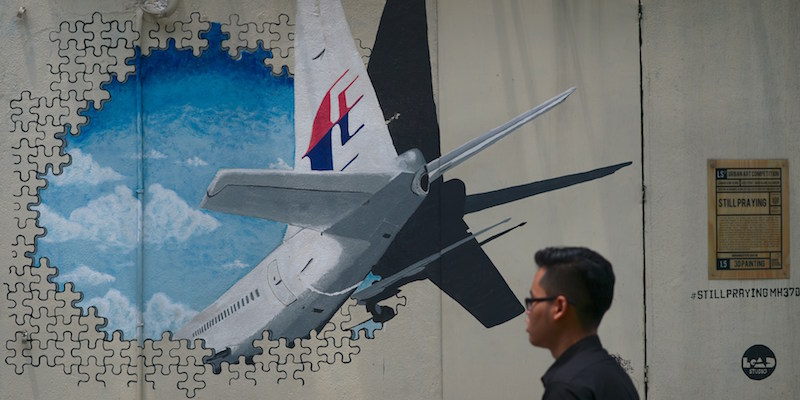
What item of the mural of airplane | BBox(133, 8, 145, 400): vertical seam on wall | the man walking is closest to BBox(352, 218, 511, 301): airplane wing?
the mural of airplane

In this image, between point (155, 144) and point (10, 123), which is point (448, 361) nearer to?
point (155, 144)

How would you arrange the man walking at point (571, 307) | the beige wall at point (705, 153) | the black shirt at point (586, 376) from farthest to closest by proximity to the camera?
the beige wall at point (705, 153) < the man walking at point (571, 307) < the black shirt at point (586, 376)

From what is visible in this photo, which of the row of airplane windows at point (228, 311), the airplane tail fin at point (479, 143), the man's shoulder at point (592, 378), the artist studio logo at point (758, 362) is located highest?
the airplane tail fin at point (479, 143)

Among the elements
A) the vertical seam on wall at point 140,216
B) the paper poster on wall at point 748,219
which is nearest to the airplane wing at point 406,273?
the vertical seam on wall at point 140,216

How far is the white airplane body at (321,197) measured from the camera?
22.5ft

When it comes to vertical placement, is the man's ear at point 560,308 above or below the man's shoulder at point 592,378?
above

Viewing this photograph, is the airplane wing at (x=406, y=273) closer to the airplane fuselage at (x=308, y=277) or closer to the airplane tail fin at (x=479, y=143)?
the airplane fuselage at (x=308, y=277)

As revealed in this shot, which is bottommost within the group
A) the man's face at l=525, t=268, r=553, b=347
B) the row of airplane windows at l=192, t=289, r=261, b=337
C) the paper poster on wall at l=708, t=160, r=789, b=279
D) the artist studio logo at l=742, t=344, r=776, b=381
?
the man's face at l=525, t=268, r=553, b=347

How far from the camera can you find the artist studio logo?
723 centimetres

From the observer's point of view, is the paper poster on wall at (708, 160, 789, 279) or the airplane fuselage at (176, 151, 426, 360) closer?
the airplane fuselage at (176, 151, 426, 360)

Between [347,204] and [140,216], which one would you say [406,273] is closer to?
[347,204]

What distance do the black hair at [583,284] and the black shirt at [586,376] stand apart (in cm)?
9

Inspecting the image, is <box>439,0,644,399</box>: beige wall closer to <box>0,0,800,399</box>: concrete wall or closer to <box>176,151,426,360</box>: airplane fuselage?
<box>0,0,800,399</box>: concrete wall

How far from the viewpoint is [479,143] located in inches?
275
